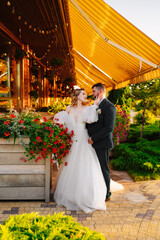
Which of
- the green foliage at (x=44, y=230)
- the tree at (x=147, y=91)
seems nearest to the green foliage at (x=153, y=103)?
the tree at (x=147, y=91)

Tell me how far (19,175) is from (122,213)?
1.64m

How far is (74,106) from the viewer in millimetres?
3781

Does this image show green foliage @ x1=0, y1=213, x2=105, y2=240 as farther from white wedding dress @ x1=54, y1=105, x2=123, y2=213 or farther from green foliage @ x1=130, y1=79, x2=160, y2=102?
green foliage @ x1=130, y1=79, x2=160, y2=102

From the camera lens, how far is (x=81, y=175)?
341 centimetres

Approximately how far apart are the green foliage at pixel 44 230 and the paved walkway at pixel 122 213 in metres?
1.26

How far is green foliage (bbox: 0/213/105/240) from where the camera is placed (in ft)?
4.35

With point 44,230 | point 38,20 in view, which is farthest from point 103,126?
point 38,20

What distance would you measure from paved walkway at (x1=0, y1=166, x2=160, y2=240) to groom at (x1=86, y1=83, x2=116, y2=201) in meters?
0.41

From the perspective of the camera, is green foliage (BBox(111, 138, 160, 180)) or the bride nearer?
the bride

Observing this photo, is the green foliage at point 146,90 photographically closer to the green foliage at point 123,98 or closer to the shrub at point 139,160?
the green foliage at point 123,98

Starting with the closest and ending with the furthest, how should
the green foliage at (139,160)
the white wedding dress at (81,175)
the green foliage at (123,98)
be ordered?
the white wedding dress at (81,175) < the green foliage at (139,160) < the green foliage at (123,98)

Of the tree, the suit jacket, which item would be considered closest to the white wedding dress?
the suit jacket

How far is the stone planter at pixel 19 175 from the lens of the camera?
3367 millimetres

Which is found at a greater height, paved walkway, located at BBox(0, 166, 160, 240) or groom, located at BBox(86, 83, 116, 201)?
groom, located at BBox(86, 83, 116, 201)
